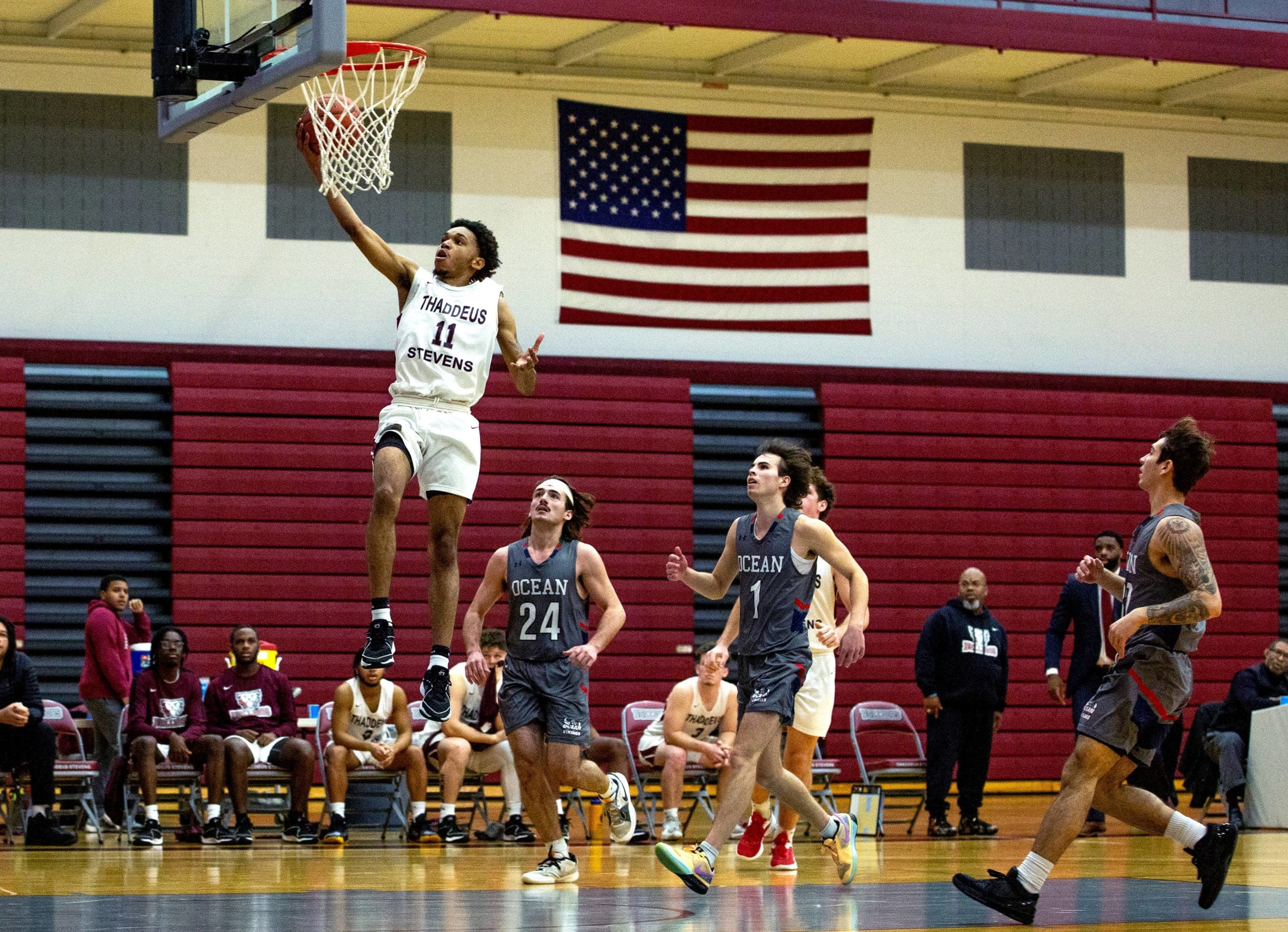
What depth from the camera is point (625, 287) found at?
16.8 m

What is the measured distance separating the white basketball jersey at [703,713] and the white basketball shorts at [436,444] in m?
5.23

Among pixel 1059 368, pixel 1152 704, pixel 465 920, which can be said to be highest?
pixel 1059 368

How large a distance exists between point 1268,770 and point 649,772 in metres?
4.68

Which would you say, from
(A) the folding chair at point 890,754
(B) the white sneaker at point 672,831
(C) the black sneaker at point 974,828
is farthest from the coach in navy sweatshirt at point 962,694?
(B) the white sneaker at point 672,831

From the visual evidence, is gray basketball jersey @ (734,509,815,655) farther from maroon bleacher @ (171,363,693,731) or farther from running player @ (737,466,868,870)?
maroon bleacher @ (171,363,693,731)

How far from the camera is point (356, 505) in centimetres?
1584

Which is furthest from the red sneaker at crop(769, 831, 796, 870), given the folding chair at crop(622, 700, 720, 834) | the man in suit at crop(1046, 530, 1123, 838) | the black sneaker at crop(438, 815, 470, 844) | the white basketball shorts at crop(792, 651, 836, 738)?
the man in suit at crop(1046, 530, 1123, 838)

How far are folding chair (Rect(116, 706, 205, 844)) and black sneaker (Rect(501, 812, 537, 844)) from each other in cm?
227

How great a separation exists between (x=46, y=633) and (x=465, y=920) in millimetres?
9081

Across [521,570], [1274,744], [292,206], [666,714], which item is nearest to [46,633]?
[292,206]

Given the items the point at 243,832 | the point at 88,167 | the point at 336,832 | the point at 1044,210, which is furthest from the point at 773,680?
the point at 1044,210

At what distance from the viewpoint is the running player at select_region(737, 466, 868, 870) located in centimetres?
1010

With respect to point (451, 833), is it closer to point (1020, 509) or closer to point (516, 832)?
point (516, 832)

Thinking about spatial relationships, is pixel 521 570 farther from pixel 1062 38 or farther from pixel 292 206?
pixel 1062 38
